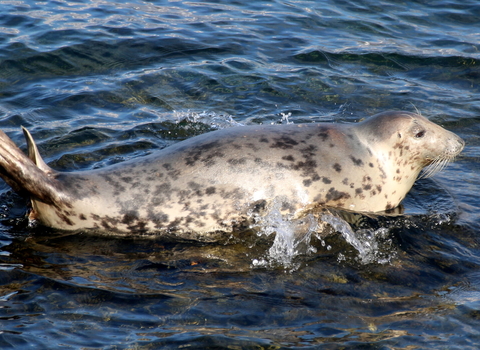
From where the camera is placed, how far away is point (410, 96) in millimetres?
9086

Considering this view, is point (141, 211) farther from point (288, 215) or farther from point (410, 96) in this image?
point (410, 96)

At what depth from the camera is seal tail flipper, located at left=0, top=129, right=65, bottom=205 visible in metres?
4.95

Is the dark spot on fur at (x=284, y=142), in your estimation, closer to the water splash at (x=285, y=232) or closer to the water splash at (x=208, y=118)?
the water splash at (x=285, y=232)

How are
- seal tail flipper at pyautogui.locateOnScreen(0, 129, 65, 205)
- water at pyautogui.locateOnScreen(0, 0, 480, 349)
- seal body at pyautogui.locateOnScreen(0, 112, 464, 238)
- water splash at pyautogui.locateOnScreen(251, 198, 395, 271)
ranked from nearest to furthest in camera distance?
water at pyautogui.locateOnScreen(0, 0, 480, 349), seal tail flipper at pyautogui.locateOnScreen(0, 129, 65, 205), water splash at pyautogui.locateOnScreen(251, 198, 395, 271), seal body at pyautogui.locateOnScreen(0, 112, 464, 238)

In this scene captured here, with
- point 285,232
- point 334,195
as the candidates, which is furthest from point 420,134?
point 285,232

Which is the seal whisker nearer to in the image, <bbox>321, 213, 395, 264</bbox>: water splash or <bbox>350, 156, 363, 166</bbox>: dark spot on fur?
<bbox>350, 156, 363, 166</bbox>: dark spot on fur

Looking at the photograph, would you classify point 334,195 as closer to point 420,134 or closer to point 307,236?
point 307,236

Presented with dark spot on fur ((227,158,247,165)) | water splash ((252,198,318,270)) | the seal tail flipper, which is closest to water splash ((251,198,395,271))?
water splash ((252,198,318,270))

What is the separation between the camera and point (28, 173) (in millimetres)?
5039

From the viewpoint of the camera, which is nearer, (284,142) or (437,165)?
(284,142)

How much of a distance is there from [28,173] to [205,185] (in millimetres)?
1423

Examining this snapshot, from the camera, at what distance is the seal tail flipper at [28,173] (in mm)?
4945

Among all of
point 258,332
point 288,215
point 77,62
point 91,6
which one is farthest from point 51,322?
point 91,6

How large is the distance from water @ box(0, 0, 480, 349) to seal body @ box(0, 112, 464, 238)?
6.4 inches
